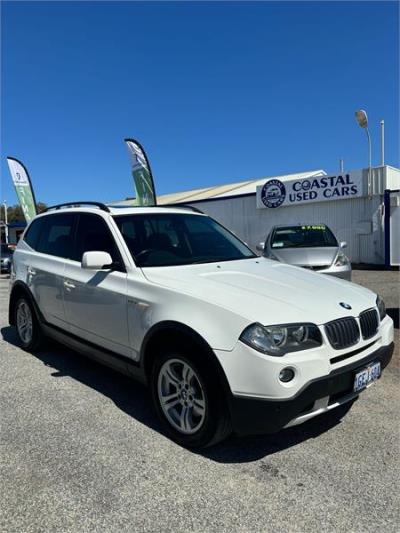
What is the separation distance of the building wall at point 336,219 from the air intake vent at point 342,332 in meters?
15.5

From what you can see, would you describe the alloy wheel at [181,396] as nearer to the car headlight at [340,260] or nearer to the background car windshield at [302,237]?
the car headlight at [340,260]

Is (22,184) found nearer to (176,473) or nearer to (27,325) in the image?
(27,325)

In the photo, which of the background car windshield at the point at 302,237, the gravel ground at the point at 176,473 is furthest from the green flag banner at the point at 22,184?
the gravel ground at the point at 176,473

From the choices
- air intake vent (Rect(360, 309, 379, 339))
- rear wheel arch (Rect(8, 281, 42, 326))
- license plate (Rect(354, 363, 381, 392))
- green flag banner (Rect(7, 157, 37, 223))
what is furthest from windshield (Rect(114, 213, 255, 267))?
green flag banner (Rect(7, 157, 37, 223))

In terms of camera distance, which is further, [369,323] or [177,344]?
[369,323]

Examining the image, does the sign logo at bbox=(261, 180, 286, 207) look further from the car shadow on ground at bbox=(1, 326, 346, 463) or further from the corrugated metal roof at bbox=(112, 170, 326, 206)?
the car shadow on ground at bbox=(1, 326, 346, 463)

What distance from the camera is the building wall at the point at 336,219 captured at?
17.5 meters

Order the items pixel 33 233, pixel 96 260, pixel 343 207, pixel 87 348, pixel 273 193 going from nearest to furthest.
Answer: pixel 96 260 → pixel 87 348 → pixel 33 233 → pixel 343 207 → pixel 273 193

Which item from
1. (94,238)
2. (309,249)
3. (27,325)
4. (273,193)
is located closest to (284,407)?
(94,238)

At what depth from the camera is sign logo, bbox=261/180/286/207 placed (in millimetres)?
20156

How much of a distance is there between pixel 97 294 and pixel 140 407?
108 cm

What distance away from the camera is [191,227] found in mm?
4648

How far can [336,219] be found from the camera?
61.3 feet

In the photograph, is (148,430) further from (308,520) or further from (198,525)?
(308,520)
